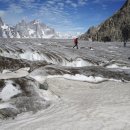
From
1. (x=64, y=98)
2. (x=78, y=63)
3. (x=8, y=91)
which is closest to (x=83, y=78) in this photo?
(x=64, y=98)

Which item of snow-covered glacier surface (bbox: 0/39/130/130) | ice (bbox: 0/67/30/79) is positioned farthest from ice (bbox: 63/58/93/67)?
ice (bbox: 0/67/30/79)

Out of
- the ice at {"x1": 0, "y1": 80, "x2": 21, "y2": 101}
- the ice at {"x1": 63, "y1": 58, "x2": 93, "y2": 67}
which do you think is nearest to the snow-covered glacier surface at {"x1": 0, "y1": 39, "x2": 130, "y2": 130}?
the ice at {"x1": 0, "y1": 80, "x2": 21, "y2": 101}

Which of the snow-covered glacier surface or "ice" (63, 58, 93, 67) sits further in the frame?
"ice" (63, 58, 93, 67)

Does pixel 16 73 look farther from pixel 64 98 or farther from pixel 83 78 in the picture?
pixel 64 98

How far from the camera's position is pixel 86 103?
14.3 m

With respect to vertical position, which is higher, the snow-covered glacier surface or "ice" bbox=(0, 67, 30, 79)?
"ice" bbox=(0, 67, 30, 79)

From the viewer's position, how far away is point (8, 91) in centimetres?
1480

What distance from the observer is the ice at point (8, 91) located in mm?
14310

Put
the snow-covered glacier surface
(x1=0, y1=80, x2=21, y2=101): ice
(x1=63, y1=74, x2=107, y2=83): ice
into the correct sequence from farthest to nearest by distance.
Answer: (x1=63, y1=74, x2=107, y2=83): ice < (x1=0, y1=80, x2=21, y2=101): ice < the snow-covered glacier surface

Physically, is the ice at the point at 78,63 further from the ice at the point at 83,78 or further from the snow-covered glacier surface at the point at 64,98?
the ice at the point at 83,78

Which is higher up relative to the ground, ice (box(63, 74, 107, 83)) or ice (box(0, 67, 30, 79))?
ice (box(0, 67, 30, 79))

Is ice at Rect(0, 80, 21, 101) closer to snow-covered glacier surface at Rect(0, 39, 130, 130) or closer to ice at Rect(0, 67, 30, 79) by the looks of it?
snow-covered glacier surface at Rect(0, 39, 130, 130)

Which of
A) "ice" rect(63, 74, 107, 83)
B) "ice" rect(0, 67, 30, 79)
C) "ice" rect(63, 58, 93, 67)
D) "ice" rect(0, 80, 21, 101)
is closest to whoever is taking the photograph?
"ice" rect(0, 80, 21, 101)

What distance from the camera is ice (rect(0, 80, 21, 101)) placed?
1431 cm
